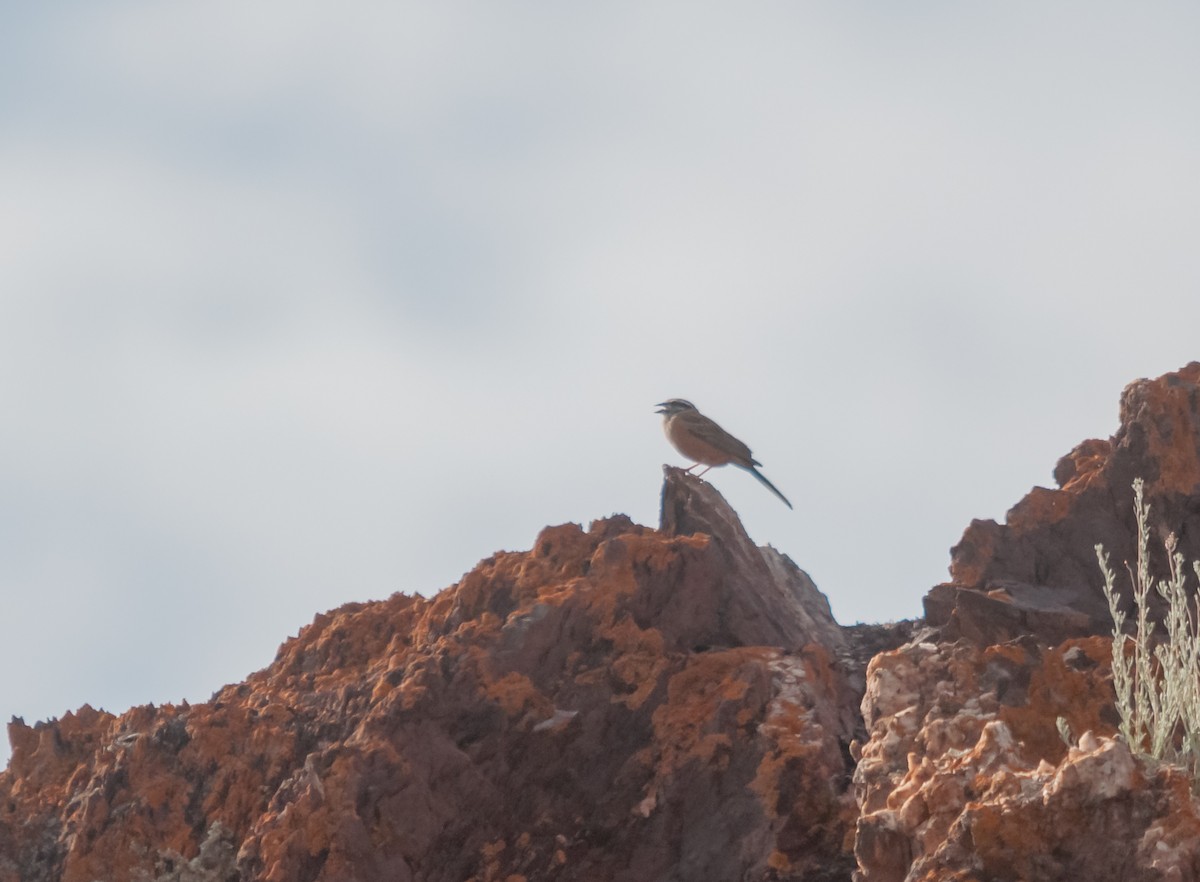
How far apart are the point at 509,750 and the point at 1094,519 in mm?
3627

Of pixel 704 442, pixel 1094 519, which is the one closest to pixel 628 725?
pixel 1094 519

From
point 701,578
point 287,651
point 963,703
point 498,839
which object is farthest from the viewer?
point 287,651

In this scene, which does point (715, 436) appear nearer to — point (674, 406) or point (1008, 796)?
point (674, 406)

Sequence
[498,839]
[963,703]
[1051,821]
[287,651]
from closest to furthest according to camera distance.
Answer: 1. [1051,821]
2. [963,703]
3. [498,839]
4. [287,651]

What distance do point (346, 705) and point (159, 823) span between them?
1112 millimetres

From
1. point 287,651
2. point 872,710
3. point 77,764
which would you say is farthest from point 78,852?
point 872,710

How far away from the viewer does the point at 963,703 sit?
6.57m

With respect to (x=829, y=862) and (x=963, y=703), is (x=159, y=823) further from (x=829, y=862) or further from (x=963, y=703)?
(x=963, y=703)

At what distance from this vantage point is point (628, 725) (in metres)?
7.97

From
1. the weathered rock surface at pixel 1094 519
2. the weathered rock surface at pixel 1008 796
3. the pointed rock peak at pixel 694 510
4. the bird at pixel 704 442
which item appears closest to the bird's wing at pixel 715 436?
the bird at pixel 704 442

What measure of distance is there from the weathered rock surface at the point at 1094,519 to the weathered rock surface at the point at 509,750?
0.94 meters

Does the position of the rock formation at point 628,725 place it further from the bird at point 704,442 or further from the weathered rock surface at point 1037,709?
the bird at point 704,442

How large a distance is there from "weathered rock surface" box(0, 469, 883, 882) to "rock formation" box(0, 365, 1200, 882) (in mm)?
14

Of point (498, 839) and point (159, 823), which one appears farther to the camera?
point (159, 823)
